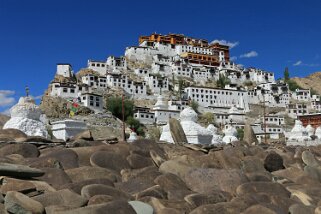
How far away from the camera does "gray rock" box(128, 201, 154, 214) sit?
8961 millimetres

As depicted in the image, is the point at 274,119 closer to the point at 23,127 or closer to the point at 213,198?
the point at 23,127

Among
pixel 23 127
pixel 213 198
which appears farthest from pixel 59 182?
pixel 23 127

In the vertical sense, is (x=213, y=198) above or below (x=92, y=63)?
below

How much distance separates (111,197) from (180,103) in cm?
9104

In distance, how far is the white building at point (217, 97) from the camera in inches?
4323

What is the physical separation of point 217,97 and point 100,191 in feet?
345

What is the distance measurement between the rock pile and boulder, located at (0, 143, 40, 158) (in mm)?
29

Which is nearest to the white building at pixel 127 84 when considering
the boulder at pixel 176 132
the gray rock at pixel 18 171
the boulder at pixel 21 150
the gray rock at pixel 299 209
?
the boulder at pixel 176 132

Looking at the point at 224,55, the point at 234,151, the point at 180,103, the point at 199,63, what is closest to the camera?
the point at 234,151

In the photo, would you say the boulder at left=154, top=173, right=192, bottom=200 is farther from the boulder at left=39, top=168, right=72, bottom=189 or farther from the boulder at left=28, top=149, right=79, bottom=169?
the boulder at left=28, top=149, right=79, bottom=169

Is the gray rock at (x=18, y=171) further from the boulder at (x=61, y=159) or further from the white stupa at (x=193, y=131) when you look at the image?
the white stupa at (x=193, y=131)

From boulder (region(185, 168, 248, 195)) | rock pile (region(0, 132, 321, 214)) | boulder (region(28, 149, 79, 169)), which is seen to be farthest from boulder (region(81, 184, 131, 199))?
boulder (region(185, 168, 248, 195))

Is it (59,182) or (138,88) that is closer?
(59,182)

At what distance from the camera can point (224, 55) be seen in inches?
5389
